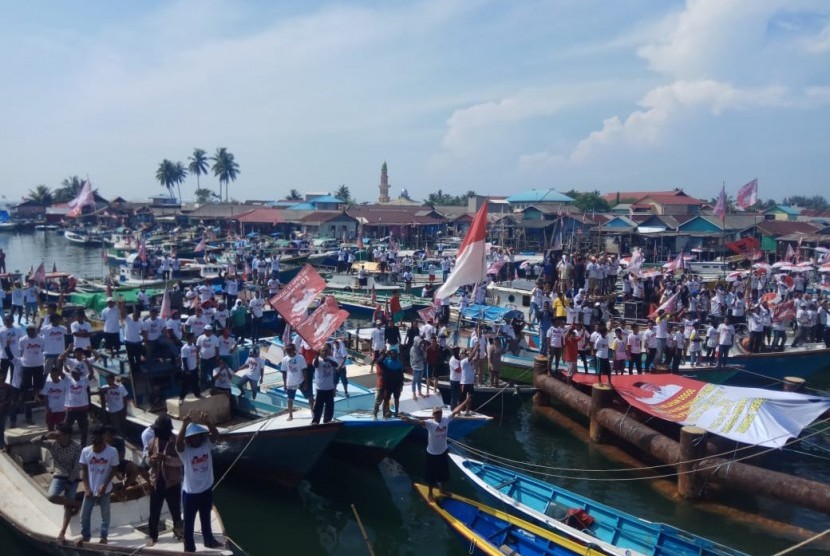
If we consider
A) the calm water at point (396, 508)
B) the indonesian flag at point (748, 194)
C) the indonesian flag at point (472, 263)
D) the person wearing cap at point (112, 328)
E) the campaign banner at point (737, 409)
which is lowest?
the calm water at point (396, 508)

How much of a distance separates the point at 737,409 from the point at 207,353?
12.0 m

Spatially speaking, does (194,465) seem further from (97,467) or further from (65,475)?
(65,475)

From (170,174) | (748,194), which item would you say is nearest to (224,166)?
(170,174)

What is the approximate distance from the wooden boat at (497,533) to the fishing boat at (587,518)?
37 centimetres

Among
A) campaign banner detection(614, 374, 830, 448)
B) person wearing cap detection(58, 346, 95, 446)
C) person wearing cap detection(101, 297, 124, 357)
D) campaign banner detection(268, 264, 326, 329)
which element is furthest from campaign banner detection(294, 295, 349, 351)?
campaign banner detection(614, 374, 830, 448)

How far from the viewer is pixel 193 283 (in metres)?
40.4

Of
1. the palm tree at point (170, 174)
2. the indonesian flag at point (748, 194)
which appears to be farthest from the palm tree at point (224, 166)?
the indonesian flag at point (748, 194)

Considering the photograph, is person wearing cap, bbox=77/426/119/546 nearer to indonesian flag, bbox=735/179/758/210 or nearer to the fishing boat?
the fishing boat

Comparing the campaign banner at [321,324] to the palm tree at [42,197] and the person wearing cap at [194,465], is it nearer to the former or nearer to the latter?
the person wearing cap at [194,465]

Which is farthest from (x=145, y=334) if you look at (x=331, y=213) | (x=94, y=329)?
(x=331, y=213)

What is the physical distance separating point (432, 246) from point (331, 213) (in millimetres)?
13686

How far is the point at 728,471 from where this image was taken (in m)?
13.9

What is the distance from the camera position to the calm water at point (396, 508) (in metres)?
12.7

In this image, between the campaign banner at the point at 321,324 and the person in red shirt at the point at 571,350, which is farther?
the person in red shirt at the point at 571,350
